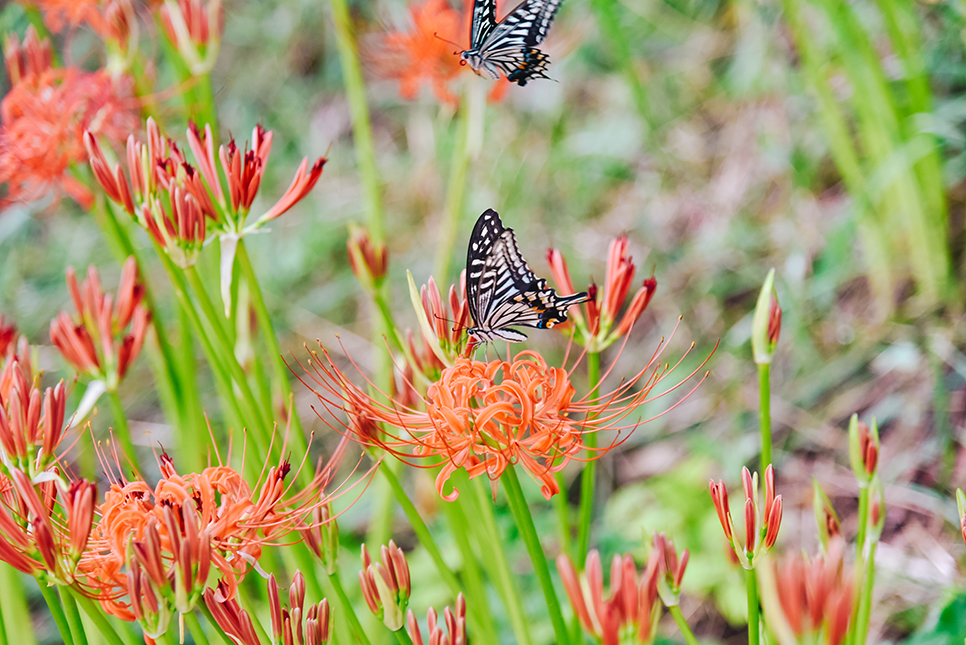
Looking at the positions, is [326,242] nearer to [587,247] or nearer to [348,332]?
[348,332]

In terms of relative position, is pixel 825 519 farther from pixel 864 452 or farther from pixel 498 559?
pixel 498 559

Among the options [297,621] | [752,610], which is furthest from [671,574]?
[297,621]

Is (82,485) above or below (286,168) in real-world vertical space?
below

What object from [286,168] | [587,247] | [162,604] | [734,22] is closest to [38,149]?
[162,604]

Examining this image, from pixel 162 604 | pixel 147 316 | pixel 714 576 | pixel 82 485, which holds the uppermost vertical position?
pixel 147 316

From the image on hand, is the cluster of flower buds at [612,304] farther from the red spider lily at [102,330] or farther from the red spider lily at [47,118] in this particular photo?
the red spider lily at [47,118]

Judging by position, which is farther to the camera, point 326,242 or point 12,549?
point 326,242

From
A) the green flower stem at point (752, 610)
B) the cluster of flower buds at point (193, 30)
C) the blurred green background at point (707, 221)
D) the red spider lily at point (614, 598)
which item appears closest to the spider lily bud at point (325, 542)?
the red spider lily at point (614, 598)
